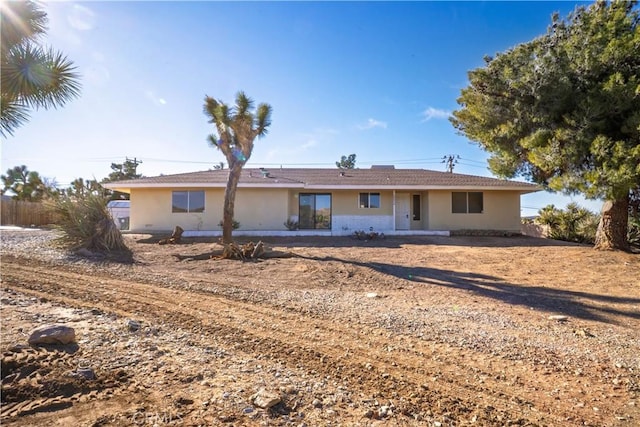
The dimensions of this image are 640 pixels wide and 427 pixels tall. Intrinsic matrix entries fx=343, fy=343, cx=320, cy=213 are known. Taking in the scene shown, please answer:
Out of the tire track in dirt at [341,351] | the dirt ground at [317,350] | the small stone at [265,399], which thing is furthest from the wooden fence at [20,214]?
the small stone at [265,399]

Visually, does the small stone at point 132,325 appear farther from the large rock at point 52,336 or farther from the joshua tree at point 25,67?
the joshua tree at point 25,67

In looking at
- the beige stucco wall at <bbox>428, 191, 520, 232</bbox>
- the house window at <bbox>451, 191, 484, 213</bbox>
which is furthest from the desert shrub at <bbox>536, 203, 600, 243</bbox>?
the house window at <bbox>451, 191, 484, 213</bbox>

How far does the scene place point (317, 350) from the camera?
12.8 feet

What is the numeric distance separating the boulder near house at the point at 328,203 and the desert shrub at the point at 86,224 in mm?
5758

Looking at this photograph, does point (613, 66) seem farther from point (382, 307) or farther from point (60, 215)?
point (60, 215)

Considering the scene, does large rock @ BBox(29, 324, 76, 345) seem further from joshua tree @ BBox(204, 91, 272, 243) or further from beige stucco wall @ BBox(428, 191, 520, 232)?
beige stucco wall @ BBox(428, 191, 520, 232)

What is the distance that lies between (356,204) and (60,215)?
13176mm

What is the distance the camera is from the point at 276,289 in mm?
7246

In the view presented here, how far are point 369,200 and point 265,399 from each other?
16.9 metres

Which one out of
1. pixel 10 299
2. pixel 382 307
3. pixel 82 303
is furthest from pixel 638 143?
pixel 10 299

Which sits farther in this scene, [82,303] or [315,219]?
[315,219]

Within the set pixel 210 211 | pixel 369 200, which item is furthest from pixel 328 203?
pixel 210 211

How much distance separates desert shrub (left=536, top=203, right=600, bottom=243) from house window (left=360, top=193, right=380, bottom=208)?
9725 millimetres

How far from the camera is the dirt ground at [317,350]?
2.72m
